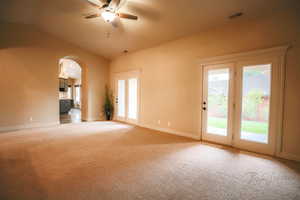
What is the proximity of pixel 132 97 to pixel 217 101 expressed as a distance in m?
3.55

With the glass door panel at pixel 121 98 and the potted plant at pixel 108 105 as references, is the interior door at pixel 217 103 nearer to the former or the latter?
the glass door panel at pixel 121 98

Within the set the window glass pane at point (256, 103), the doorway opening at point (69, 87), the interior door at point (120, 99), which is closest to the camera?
the window glass pane at point (256, 103)

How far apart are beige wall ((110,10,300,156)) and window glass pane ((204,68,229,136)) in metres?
0.32

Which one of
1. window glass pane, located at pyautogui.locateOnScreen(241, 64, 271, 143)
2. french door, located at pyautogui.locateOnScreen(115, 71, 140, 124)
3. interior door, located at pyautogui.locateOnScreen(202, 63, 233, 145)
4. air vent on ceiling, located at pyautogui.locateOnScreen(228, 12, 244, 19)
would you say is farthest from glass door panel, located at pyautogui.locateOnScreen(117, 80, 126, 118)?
window glass pane, located at pyautogui.locateOnScreen(241, 64, 271, 143)

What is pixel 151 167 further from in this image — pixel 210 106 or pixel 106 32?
pixel 106 32

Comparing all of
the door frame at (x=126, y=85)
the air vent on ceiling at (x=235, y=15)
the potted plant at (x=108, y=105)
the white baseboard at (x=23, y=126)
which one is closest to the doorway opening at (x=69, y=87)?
the potted plant at (x=108, y=105)

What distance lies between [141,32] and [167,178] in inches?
162

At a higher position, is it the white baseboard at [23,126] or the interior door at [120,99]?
the interior door at [120,99]

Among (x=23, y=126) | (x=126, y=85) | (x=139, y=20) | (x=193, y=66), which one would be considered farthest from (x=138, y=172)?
(x=23, y=126)

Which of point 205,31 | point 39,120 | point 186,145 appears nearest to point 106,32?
point 205,31

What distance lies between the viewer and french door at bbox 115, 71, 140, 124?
5.95 m

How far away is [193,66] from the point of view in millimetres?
4180

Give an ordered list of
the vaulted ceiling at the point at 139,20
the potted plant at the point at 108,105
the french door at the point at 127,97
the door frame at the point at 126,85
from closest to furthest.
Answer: the vaulted ceiling at the point at 139,20 → the door frame at the point at 126,85 → the french door at the point at 127,97 → the potted plant at the point at 108,105

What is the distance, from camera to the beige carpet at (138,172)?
5.91 ft
